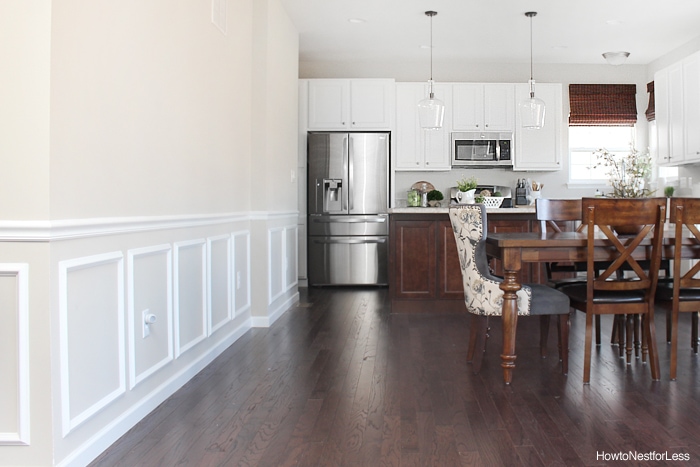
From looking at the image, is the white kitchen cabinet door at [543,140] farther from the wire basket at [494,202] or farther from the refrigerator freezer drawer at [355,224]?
the wire basket at [494,202]

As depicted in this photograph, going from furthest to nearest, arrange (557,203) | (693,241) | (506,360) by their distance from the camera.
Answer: (557,203) → (693,241) → (506,360)

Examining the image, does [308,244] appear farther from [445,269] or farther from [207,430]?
[207,430]

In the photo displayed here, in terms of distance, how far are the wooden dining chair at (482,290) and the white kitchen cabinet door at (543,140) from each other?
14.1 feet

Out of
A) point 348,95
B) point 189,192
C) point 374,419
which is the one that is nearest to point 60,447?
point 374,419

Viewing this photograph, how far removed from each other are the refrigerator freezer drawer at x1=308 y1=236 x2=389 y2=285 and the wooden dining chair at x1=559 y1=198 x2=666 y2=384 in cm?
374

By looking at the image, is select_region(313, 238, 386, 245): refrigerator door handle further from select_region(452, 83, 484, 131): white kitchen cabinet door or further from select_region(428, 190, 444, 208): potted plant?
select_region(452, 83, 484, 131): white kitchen cabinet door

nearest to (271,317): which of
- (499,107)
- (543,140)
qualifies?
(499,107)

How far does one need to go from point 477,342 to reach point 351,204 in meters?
3.76

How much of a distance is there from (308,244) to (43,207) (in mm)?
5052

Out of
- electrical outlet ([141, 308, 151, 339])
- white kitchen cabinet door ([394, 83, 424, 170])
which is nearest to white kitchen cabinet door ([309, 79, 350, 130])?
white kitchen cabinet door ([394, 83, 424, 170])

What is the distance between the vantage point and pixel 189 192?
10.3 ft

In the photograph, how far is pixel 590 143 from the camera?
7621 millimetres

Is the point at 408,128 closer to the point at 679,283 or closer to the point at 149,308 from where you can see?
the point at 679,283

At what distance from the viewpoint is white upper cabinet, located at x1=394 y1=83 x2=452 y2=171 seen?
7117mm
